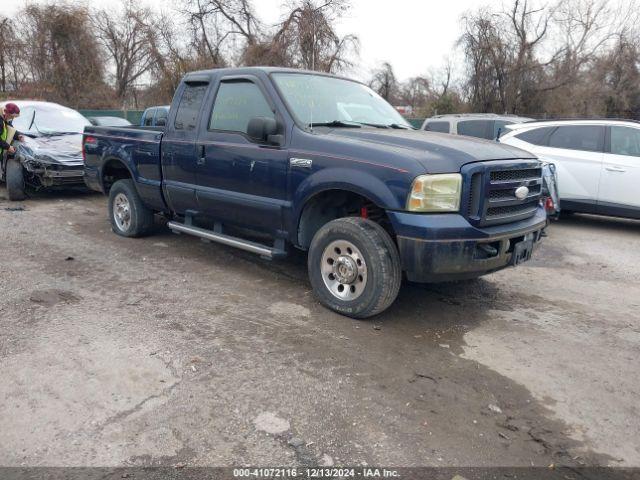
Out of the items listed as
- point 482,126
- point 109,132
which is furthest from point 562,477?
point 482,126

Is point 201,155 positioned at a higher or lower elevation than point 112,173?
higher

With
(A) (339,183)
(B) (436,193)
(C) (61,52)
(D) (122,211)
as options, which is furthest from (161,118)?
(C) (61,52)

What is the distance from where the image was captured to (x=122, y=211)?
6.78 m

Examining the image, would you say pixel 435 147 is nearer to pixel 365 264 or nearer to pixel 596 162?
pixel 365 264

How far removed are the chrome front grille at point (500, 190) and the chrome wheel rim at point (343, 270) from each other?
92cm

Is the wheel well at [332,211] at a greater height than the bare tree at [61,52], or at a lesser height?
lesser

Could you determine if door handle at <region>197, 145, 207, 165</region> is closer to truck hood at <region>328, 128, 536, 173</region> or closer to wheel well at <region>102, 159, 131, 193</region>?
truck hood at <region>328, 128, 536, 173</region>

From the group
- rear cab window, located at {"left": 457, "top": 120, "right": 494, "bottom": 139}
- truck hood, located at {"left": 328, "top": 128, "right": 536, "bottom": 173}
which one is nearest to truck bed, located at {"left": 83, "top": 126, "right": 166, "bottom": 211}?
truck hood, located at {"left": 328, "top": 128, "right": 536, "bottom": 173}

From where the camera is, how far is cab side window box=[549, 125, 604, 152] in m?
8.45

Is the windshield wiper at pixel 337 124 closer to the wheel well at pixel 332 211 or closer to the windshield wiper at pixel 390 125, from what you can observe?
the windshield wiper at pixel 390 125

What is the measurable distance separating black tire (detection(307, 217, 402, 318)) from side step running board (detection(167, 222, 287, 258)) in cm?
49

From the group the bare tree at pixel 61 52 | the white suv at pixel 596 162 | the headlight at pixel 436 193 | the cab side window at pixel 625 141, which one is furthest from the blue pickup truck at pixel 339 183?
the bare tree at pixel 61 52

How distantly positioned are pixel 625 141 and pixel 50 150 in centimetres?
952

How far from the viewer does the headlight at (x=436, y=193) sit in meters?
3.71
